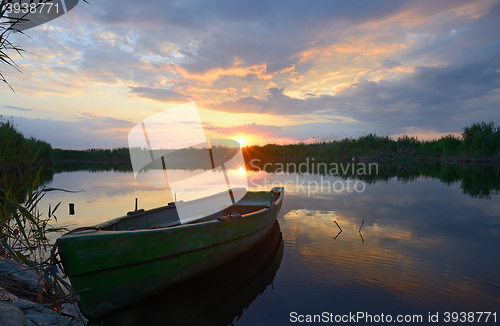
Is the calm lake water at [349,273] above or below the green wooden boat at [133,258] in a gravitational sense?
below

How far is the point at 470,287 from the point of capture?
12.9 ft

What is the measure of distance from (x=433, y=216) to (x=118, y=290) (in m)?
8.67

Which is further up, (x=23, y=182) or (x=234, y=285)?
(x=23, y=182)

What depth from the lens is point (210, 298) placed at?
3.93 metres

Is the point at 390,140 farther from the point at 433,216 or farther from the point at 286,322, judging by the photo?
the point at 286,322

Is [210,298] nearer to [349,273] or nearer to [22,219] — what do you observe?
[349,273]

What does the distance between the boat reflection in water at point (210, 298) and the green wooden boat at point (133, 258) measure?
0.20 m

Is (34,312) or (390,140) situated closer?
(34,312)

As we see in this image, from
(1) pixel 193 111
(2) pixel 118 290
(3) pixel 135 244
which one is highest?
(1) pixel 193 111

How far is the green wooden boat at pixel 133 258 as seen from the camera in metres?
3.00

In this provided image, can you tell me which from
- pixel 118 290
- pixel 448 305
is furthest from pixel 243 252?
pixel 448 305

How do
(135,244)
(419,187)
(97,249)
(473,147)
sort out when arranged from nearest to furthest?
(97,249), (135,244), (419,187), (473,147)

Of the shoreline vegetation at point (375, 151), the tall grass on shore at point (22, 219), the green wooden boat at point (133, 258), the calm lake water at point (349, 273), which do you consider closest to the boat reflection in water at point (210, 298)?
the calm lake water at point (349, 273)

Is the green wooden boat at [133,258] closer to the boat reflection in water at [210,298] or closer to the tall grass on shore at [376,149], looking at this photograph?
the boat reflection in water at [210,298]
